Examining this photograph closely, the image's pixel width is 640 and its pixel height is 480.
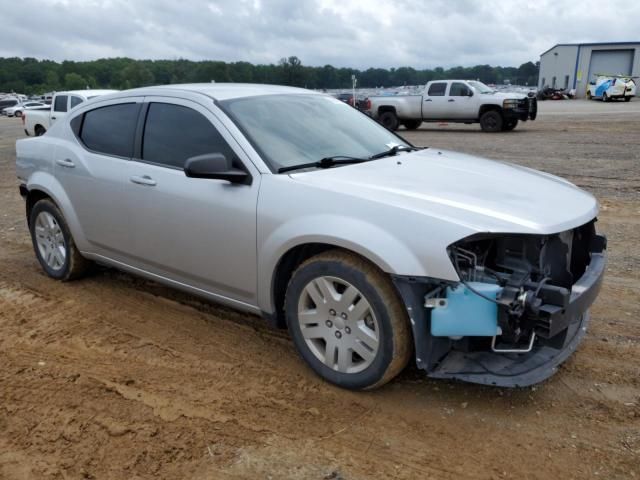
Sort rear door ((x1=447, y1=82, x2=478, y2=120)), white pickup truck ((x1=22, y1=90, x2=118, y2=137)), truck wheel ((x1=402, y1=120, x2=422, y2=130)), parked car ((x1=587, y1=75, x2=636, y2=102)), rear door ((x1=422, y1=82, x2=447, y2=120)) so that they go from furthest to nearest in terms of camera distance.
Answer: parked car ((x1=587, y1=75, x2=636, y2=102)) < truck wheel ((x1=402, y1=120, x2=422, y2=130)) < rear door ((x1=422, y1=82, x2=447, y2=120)) < rear door ((x1=447, y1=82, x2=478, y2=120)) < white pickup truck ((x1=22, y1=90, x2=118, y2=137))

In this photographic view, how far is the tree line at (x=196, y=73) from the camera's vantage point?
155ft

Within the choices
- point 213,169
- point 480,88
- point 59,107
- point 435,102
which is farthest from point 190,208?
point 480,88

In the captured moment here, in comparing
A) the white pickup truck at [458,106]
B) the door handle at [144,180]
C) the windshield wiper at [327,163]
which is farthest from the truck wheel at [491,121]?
the door handle at [144,180]

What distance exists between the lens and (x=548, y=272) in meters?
2.96

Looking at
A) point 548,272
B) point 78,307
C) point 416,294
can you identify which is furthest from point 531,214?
point 78,307

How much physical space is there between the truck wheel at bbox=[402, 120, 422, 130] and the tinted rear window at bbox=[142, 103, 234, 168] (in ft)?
59.9

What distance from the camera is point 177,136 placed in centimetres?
397

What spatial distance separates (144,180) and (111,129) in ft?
2.54

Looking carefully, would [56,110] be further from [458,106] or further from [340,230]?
[340,230]

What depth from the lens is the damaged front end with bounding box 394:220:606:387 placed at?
2732 mm

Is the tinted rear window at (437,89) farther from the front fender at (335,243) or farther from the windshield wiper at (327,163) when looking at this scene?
the front fender at (335,243)

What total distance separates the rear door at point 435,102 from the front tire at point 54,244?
17370 mm

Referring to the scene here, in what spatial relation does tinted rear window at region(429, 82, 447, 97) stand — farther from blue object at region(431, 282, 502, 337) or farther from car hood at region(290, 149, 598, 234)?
blue object at region(431, 282, 502, 337)

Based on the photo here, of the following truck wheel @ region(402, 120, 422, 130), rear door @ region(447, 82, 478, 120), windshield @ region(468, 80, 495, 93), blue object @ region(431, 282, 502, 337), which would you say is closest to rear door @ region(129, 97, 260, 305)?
blue object @ region(431, 282, 502, 337)
